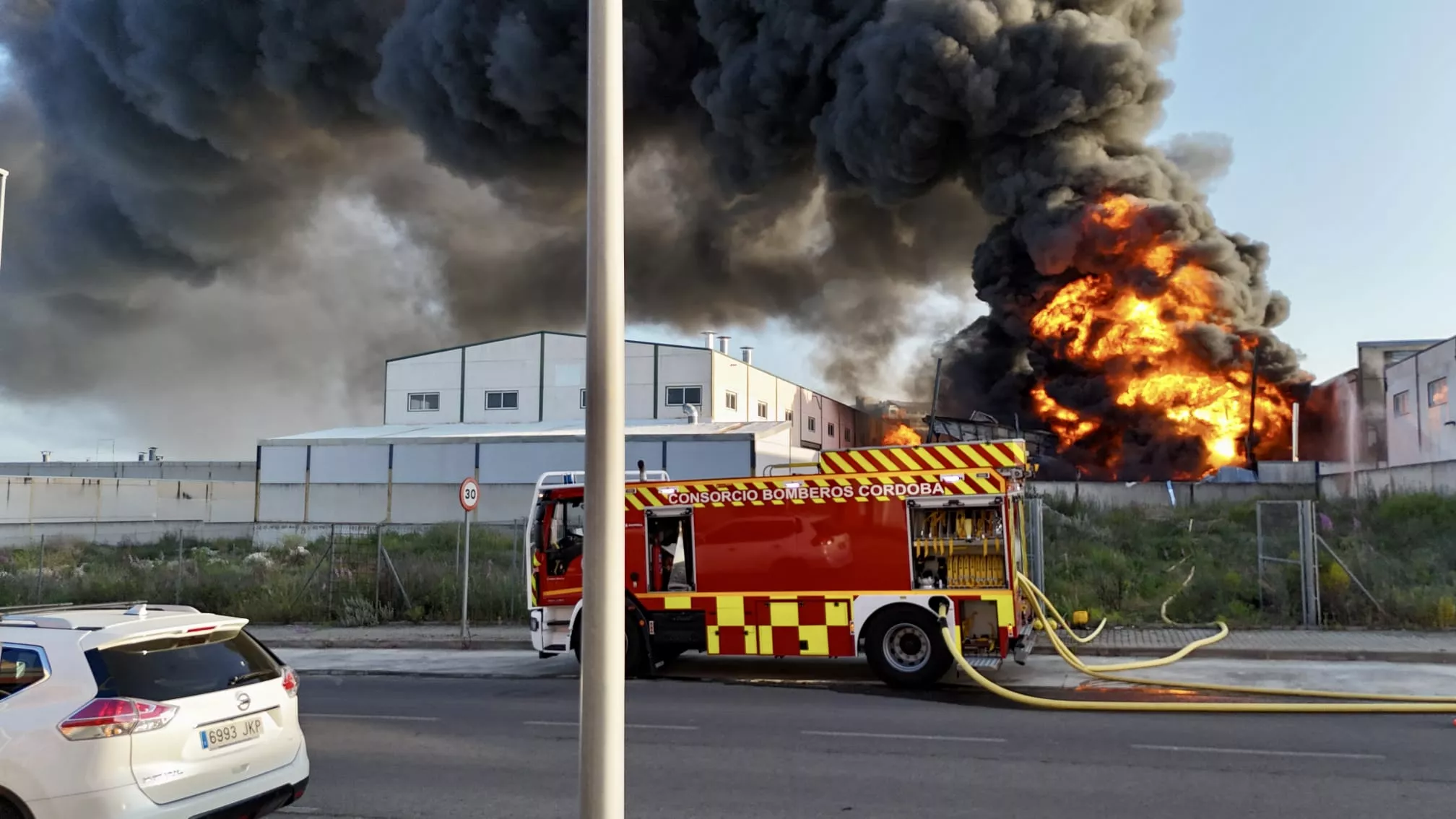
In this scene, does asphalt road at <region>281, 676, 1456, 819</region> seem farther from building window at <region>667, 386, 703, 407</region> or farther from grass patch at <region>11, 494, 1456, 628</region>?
building window at <region>667, 386, 703, 407</region>

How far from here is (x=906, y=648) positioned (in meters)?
10.4

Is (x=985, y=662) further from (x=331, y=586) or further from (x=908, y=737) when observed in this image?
(x=331, y=586)

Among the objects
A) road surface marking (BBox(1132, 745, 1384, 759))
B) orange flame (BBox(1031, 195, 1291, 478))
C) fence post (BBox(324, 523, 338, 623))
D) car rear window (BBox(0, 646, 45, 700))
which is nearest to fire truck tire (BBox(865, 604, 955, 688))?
Answer: road surface marking (BBox(1132, 745, 1384, 759))

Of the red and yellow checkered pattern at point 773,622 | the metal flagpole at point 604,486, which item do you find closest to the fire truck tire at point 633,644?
the red and yellow checkered pattern at point 773,622

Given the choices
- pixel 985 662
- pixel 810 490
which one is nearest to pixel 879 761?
pixel 985 662

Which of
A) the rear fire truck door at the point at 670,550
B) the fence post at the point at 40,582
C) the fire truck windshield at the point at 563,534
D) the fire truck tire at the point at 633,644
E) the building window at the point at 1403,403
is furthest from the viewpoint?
the building window at the point at 1403,403

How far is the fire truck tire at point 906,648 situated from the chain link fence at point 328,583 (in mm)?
7333

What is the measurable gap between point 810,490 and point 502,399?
28607 mm

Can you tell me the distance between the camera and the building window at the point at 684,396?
37094mm

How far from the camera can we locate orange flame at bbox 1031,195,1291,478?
102 ft

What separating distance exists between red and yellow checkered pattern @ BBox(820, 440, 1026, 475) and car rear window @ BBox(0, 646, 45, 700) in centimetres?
716

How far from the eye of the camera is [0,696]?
179 inches

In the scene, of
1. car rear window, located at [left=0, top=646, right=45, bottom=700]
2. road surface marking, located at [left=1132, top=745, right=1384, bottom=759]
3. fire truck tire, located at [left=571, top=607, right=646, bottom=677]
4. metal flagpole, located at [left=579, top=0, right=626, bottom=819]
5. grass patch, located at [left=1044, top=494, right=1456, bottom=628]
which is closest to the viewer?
metal flagpole, located at [left=579, top=0, right=626, bottom=819]

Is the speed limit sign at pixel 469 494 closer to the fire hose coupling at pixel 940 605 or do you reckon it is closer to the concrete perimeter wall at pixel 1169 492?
the fire hose coupling at pixel 940 605
